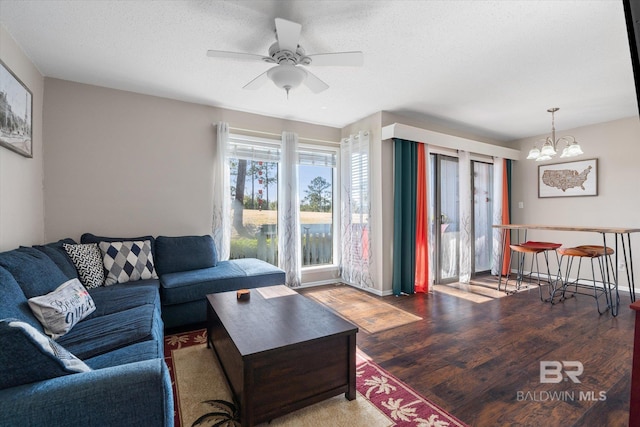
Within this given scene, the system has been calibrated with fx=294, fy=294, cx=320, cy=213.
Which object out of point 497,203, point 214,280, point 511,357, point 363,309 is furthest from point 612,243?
point 214,280

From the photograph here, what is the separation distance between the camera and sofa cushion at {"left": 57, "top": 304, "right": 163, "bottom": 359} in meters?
1.51

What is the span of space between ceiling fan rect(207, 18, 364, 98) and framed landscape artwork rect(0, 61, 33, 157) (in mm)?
1505

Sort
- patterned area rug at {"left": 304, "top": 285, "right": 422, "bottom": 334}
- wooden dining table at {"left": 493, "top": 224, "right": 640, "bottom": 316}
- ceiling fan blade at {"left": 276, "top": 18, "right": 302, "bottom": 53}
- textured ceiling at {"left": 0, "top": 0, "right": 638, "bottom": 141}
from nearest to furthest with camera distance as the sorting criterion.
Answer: ceiling fan blade at {"left": 276, "top": 18, "right": 302, "bottom": 53} < textured ceiling at {"left": 0, "top": 0, "right": 638, "bottom": 141} < patterned area rug at {"left": 304, "top": 285, "right": 422, "bottom": 334} < wooden dining table at {"left": 493, "top": 224, "right": 640, "bottom": 316}

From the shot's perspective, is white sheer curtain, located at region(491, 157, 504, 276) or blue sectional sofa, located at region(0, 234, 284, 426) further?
white sheer curtain, located at region(491, 157, 504, 276)

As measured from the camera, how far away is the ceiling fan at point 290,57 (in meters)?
1.98

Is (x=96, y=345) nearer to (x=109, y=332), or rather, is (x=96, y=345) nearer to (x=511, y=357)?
(x=109, y=332)

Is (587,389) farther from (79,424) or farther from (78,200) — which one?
(78,200)

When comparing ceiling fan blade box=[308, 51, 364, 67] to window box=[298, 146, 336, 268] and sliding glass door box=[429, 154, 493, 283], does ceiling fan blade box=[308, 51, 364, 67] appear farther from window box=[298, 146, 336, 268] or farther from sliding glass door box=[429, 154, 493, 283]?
sliding glass door box=[429, 154, 493, 283]

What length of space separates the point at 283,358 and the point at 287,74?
6.46 ft

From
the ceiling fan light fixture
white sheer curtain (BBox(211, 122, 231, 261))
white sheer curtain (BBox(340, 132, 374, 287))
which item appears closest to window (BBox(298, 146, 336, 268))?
white sheer curtain (BBox(340, 132, 374, 287))

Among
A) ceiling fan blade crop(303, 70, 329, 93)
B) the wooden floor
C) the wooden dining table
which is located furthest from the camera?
the wooden dining table

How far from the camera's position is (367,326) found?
2.88m

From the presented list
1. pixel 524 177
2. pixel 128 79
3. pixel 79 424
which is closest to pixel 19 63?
pixel 128 79

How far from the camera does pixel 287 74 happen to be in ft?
7.42
